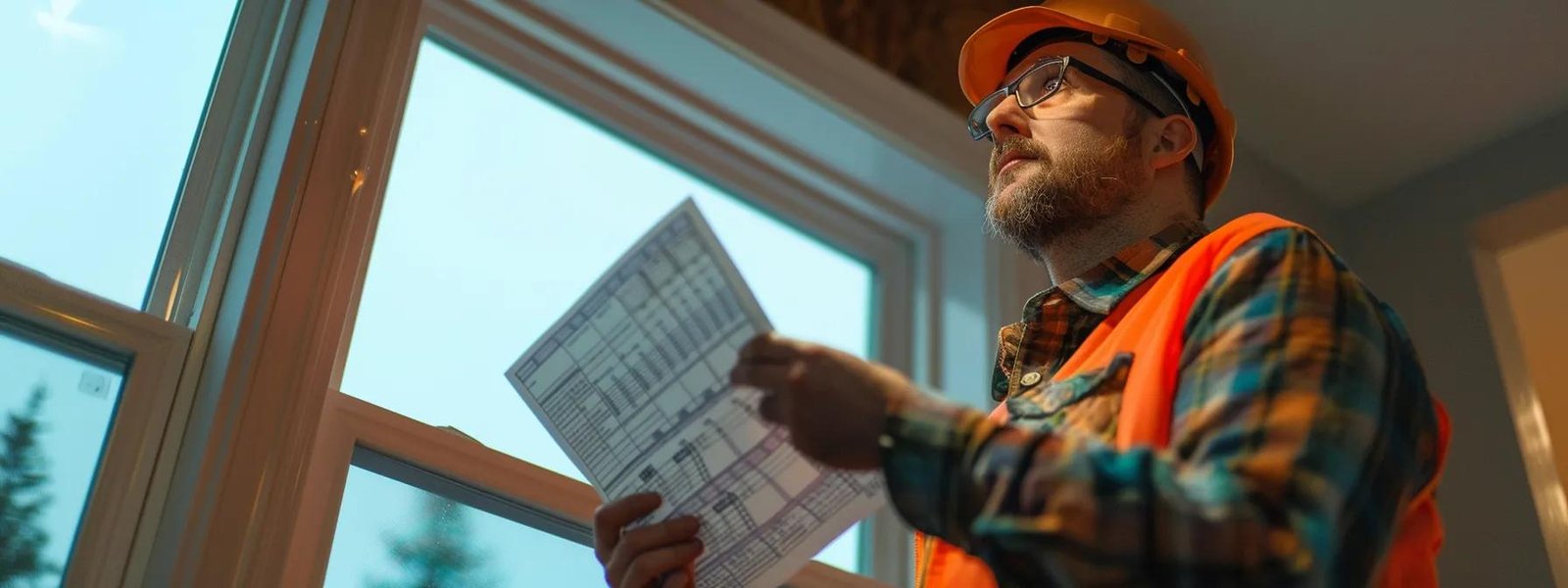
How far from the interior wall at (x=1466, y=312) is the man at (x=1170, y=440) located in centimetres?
149

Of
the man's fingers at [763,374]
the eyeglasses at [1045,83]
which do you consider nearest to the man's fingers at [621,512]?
the man's fingers at [763,374]

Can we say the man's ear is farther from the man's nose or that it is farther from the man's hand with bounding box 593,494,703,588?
the man's hand with bounding box 593,494,703,588

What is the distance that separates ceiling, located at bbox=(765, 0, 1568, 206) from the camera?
2377mm

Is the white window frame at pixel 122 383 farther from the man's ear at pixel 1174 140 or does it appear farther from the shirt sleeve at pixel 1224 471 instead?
the man's ear at pixel 1174 140

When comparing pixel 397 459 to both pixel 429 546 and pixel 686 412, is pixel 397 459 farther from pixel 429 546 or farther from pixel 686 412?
pixel 686 412

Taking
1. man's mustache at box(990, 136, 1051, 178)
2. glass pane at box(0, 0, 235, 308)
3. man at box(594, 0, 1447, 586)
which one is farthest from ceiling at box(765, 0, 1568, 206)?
man at box(594, 0, 1447, 586)

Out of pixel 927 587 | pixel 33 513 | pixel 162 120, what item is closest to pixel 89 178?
pixel 162 120

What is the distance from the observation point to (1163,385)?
3.00 feet

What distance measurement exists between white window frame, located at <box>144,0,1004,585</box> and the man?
0.49 m

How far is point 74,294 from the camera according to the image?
1.42m

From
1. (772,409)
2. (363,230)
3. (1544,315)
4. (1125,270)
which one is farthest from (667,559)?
(1544,315)

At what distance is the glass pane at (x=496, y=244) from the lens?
173 centimetres

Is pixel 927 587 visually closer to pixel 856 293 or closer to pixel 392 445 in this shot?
pixel 392 445

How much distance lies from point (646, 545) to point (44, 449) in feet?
2.27
